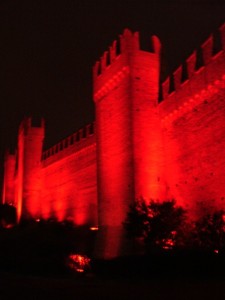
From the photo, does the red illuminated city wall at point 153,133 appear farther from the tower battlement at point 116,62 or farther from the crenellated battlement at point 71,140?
the crenellated battlement at point 71,140

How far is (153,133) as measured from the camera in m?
15.5

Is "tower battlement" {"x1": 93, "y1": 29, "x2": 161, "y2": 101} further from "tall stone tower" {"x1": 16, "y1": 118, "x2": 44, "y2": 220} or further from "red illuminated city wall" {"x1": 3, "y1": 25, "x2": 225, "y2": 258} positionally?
"tall stone tower" {"x1": 16, "y1": 118, "x2": 44, "y2": 220}

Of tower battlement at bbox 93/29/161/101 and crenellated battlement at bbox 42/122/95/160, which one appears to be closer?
tower battlement at bbox 93/29/161/101

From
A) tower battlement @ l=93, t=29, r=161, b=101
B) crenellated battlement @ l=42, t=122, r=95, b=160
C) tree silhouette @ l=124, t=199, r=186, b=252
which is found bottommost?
tree silhouette @ l=124, t=199, r=186, b=252

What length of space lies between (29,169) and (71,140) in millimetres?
5699

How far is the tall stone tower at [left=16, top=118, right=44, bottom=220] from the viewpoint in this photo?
94.8 feet

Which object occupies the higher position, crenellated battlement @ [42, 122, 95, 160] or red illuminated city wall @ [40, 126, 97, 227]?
crenellated battlement @ [42, 122, 95, 160]

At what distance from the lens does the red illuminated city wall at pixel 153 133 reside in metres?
12.8

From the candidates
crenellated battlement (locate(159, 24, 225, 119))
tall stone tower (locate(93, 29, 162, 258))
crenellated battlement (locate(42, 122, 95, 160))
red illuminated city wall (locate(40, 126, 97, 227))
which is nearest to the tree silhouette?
tall stone tower (locate(93, 29, 162, 258))

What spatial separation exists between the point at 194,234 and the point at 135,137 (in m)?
4.70

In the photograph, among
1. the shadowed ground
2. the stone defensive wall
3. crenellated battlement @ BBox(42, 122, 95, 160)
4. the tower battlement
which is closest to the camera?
the shadowed ground

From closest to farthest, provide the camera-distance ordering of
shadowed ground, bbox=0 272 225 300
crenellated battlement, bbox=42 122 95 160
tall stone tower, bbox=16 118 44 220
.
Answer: shadowed ground, bbox=0 272 225 300, crenellated battlement, bbox=42 122 95 160, tall stone tower, bbox=16 118 44 220

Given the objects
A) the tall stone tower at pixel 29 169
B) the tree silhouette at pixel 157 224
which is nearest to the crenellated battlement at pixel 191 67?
the tree silhouette at pixel 157 224

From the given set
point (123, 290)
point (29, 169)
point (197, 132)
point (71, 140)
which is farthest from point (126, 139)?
point (29, 169)
